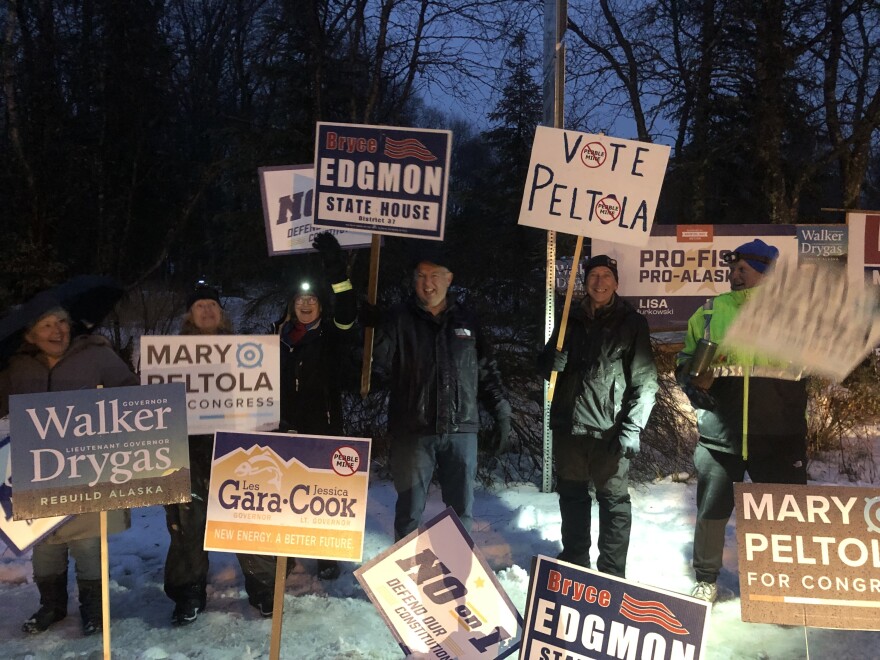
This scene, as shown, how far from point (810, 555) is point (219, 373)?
116 inches

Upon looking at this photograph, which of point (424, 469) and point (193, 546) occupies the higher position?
point (424, 469)

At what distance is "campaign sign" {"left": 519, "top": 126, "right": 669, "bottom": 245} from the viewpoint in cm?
414

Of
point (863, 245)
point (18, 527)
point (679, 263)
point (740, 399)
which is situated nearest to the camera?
point (18, 527)

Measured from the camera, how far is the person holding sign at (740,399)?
3.56 metres

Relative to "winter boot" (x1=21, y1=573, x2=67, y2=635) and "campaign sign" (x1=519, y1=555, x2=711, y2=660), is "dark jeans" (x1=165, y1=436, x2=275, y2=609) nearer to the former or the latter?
"winter boot" (x1=21, y1=573, x2=67, y2=635)

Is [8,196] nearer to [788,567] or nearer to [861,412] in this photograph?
[788,567]

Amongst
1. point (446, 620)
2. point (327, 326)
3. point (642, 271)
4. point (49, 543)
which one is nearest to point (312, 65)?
point (642, 271)

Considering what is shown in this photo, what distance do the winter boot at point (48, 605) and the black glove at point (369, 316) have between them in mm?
2176

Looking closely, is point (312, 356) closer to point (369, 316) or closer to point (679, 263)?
point (369, 316)

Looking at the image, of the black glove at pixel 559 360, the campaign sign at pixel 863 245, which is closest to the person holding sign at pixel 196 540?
the black glove at pixel 559 360

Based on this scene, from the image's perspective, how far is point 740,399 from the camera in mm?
3631

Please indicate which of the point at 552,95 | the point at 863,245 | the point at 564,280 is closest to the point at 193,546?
the point at 564,280

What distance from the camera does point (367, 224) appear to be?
399 centimetres

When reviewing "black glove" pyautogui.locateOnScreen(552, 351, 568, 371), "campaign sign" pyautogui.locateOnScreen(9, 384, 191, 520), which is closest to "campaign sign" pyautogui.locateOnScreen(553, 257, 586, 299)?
"black glove" pyautogui.locateOnScreen(552, 351, 568, 371)
